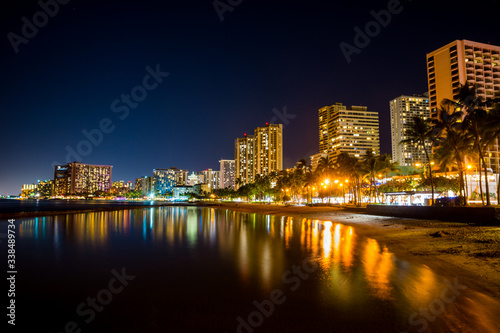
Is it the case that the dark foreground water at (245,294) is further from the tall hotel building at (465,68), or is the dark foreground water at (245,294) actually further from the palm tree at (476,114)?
the tall hotel building at (465,68)

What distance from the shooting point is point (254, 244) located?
20.2 metres

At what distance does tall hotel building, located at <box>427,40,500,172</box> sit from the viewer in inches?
4461

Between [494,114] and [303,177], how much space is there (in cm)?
7440

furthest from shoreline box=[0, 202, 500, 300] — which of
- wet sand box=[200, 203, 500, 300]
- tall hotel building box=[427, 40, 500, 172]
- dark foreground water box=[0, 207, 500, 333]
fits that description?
tall hotel building box=[427, 40, 500, 172]

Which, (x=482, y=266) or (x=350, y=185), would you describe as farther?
(x=350, y=185)

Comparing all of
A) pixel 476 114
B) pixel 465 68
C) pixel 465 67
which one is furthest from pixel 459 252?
pixel 465 67

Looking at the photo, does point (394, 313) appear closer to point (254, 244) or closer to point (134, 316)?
point (134, 316)

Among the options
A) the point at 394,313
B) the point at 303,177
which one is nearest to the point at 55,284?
the point at 394,313

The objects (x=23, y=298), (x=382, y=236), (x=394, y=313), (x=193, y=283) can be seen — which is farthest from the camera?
(x=382, y=236)

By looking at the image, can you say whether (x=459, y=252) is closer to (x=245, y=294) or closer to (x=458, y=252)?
(x=458, y=252)

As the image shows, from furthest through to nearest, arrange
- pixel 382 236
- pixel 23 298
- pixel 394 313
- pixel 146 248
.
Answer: pixel 382 236
pixel 146 248
pixel 23 298
pixel 394 313

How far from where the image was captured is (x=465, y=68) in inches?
4446

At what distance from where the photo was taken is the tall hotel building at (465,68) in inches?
4461

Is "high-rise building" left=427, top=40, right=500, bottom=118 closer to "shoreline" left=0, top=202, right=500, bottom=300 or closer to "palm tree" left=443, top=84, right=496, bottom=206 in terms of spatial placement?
"palm tree" left=443, top=84, right=496, bottom=206
